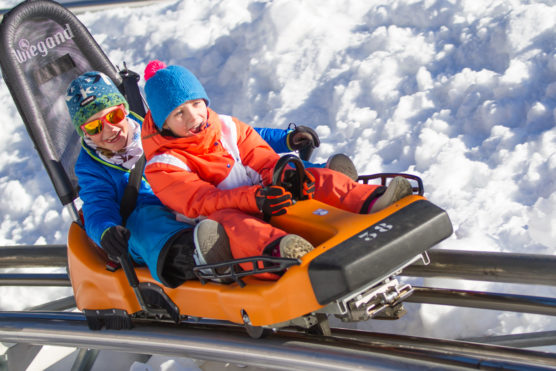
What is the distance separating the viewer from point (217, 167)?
105 inches

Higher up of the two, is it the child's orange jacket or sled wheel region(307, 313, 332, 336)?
the child's orange jacket

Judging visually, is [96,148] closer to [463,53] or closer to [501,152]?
[501,152]

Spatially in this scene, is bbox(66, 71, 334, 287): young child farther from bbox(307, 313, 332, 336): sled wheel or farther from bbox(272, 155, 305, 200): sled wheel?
bbox(307, 313, 332, 336): sled wheel

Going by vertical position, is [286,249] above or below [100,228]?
below

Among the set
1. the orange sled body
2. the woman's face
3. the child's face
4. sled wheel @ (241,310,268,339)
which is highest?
the woman's face

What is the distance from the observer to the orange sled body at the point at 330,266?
1.96 m

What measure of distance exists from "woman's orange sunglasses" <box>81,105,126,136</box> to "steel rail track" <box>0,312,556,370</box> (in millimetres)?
906

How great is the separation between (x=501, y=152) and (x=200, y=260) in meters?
2.43

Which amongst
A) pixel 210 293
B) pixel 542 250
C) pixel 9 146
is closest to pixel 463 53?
pixel 542 250

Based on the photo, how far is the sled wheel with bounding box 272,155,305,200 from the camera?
228 cm

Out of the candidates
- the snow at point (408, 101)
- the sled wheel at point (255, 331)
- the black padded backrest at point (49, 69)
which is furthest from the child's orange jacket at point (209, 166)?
the snow at point (408, 101)

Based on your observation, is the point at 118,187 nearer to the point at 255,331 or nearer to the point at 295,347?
the point at 255,331

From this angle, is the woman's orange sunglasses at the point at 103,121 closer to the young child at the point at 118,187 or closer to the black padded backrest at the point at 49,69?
the young child at the point at 118,187

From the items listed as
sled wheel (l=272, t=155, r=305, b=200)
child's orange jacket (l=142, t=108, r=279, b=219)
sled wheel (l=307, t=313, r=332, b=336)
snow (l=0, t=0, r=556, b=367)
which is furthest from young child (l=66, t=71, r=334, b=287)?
snow (l=0, t=0, r=556, b=367)
